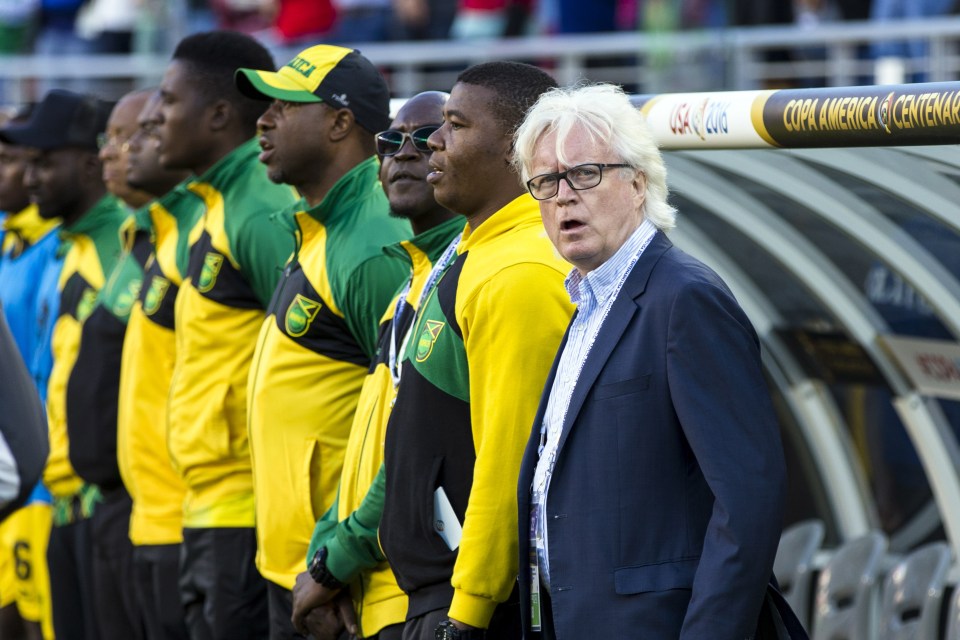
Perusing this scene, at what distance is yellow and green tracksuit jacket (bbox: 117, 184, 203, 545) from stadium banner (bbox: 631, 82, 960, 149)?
7.00 feet

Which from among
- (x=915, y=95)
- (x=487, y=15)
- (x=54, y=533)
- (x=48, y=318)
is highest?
(x=915, y=95)

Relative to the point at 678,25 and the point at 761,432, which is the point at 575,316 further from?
the point at 678,25

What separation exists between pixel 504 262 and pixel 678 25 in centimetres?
616

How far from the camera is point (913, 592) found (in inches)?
225

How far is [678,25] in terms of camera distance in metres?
9.55

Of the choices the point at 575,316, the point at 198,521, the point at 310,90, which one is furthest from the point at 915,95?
the point at 198,521

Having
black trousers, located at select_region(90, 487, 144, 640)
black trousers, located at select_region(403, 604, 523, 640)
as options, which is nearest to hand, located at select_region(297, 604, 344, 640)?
black trousers, located at select_region(403, 604, 523, 640)

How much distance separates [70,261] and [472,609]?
4407 millimetres

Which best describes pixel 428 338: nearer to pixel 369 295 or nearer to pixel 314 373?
Answer: pixel 369 295

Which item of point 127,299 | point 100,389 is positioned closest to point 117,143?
point 127,299

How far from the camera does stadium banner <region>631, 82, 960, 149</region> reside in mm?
3396

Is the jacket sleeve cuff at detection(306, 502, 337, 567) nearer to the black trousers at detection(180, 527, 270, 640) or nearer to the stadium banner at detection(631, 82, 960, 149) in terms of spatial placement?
the black trousers at detection(180, 527, 270, 640)

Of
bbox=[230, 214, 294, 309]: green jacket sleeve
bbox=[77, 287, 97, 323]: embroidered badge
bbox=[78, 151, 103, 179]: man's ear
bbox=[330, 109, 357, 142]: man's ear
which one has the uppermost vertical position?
bbox=[330, 109, 357, 142]: man's ear

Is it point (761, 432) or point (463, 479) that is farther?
point (463, 479)
